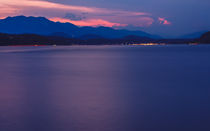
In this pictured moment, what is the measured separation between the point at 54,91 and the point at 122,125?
715 centimetres

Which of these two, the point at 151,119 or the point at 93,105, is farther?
the point at 93,105

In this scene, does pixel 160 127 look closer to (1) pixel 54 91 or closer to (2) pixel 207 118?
(2) pixel 207 118

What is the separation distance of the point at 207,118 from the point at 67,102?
5765 millimetres

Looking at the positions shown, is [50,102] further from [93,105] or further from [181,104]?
[181,104]

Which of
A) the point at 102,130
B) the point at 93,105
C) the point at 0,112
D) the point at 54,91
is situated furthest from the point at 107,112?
the point at 54,91

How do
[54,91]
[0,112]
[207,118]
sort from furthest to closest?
[54,91] → [0,112] → [207,118]

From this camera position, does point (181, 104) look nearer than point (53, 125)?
No

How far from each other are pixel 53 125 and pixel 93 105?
2905 mm

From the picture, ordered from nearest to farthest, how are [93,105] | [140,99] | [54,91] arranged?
1. [93,105]
2. [140,99]
3. [54,91]

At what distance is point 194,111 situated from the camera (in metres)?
10.0

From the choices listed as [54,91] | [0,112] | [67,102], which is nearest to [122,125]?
[67,102]

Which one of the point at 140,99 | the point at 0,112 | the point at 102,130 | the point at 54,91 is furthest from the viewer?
the point at 54,91

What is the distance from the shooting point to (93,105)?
11.0 metres

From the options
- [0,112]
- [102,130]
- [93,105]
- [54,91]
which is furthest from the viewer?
[54,91]
